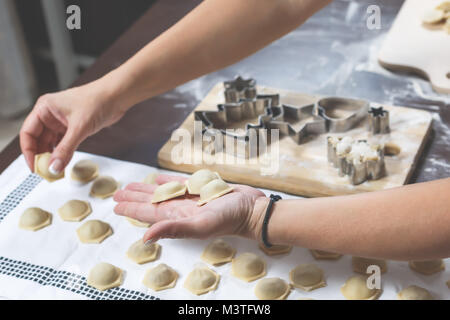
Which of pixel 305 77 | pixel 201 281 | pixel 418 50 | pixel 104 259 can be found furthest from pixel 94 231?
pixel 418 50

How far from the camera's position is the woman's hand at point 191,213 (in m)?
1.06

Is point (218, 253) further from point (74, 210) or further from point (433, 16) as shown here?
point (433, 16)

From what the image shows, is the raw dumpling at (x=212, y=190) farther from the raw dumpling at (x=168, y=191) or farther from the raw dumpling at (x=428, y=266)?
the raw dumpling at (x=428, y=266)

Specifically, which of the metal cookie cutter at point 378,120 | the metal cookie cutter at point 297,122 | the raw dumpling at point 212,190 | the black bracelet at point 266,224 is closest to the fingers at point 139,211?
the raw dumpling at point 212,190

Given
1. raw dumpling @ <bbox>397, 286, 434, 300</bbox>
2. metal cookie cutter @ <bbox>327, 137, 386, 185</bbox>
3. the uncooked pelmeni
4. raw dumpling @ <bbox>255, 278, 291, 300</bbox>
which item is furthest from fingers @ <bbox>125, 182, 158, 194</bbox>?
the uncooked pelmeni

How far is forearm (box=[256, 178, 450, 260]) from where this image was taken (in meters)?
1.03

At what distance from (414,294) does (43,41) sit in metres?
2.74

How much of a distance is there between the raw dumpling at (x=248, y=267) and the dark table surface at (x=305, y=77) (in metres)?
0.42

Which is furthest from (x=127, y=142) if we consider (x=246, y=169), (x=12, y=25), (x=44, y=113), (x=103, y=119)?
(x=12, y=25)

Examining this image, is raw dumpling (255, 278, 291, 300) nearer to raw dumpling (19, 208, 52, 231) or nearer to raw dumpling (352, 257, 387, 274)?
raw dumpling (352, 257, 387, 274)

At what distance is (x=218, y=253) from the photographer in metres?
1.23

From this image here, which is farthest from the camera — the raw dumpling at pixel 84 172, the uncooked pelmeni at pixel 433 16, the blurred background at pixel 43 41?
the blurred background at pixel 43 41

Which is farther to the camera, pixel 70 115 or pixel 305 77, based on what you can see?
pixel 305 77

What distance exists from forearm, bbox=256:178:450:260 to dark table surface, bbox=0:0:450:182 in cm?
33
